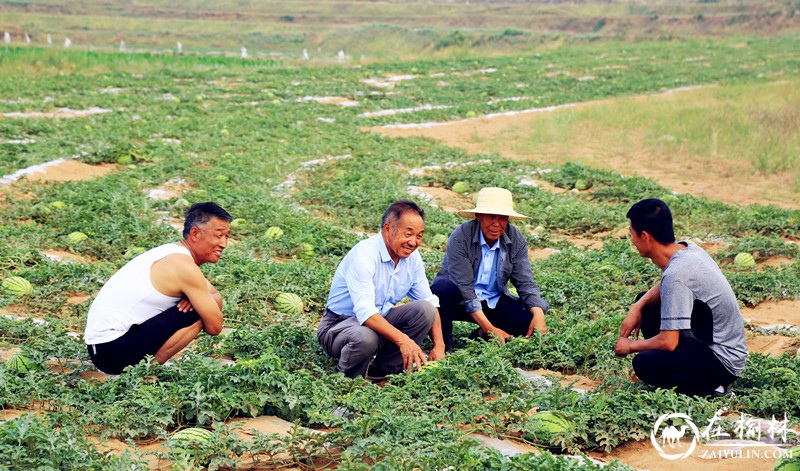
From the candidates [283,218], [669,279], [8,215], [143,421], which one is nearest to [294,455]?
[143,421]

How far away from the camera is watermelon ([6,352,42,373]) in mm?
4336

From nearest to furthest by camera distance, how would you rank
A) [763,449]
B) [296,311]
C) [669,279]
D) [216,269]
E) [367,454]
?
[367,454] → [763,449] → [669,279] → [296,311] → [216,269]

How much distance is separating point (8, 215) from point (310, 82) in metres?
14.1

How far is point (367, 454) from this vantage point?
3.51 metres

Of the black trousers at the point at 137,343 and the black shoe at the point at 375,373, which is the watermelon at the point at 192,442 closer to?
the black trousers at the point at 137,343

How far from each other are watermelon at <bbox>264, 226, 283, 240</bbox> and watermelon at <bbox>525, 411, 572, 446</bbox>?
14.3 ft

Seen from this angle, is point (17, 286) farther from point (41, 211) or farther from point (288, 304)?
point (41, 211)

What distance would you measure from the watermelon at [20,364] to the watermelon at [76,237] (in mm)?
2951

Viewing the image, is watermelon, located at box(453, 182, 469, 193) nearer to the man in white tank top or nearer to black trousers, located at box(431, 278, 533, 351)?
black trousers, located at box(431, 278, 533, 351)

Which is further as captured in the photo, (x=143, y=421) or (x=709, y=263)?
(x=709, y=263)

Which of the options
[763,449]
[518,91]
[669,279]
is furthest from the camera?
[518,91]

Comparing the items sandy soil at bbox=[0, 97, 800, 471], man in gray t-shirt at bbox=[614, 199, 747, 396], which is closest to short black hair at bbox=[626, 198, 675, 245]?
man in gray t-shirt at bbox=[614, 199, 747, 396]

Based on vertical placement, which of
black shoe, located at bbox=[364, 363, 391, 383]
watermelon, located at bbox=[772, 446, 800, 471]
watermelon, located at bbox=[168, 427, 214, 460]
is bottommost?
black shoe, located at bbox=[364, 363, 391, 383]

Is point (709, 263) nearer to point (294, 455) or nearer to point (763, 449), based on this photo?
point (763, 449)
